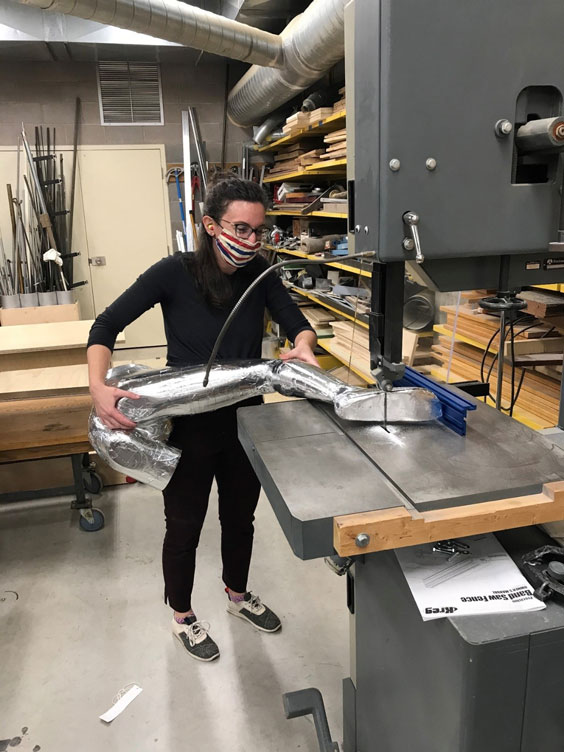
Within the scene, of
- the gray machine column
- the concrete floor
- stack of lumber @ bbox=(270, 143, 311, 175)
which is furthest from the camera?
stack of lumber @ bbox=(270, 143, 311, 175)

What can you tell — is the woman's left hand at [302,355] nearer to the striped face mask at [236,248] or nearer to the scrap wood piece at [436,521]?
the striped face mask at [236,248]

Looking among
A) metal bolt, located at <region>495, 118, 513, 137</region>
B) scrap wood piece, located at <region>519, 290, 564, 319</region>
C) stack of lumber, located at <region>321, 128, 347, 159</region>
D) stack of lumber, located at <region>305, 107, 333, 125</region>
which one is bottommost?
scrap wood piece, located at <region>519, 290, 564, 319</region>

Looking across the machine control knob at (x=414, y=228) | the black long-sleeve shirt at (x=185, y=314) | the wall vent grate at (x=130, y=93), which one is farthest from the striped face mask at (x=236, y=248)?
the wall vent grate at (x=130, y=93)

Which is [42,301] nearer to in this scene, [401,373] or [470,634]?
[401,373]

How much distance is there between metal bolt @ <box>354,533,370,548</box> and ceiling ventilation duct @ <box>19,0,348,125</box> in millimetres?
2573

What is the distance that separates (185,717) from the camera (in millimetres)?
1730

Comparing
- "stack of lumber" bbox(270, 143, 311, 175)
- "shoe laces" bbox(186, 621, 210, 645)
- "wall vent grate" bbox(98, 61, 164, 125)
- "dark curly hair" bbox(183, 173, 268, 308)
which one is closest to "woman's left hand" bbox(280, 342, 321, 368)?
"dark curly hair" bbox(183, 173, 268, 308)

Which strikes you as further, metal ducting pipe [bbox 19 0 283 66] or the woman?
metal ducting pipe [bbox 19 0 283 66]

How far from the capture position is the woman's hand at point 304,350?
1704 millimetres

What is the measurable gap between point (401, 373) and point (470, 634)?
47 centimetres

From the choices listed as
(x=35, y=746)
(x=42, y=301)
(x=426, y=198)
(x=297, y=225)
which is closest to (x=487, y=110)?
(x=426, y=198)

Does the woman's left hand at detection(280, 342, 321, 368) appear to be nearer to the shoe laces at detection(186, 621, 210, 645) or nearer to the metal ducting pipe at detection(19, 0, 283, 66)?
the shoe laces at detection(186, 621, 210, 645)

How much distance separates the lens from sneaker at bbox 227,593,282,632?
2.06 m

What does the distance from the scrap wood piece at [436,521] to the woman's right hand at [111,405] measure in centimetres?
90
